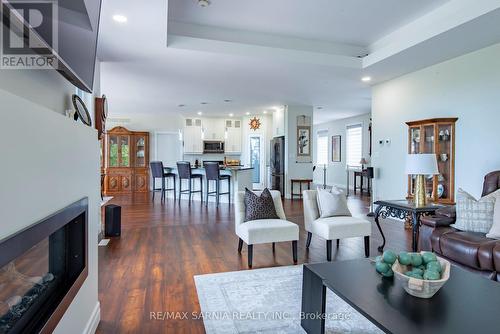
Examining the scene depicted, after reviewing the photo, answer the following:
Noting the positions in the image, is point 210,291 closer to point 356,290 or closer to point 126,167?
point 356,290

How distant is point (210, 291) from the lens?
8.95ft

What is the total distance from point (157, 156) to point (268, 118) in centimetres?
419

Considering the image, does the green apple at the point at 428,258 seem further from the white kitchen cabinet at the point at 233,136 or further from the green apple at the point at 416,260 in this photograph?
the white kitchen cabinet at the point at 233,136

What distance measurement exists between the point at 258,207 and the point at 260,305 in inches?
52.6

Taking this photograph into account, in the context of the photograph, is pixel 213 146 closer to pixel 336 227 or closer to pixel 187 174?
pixel 187 174

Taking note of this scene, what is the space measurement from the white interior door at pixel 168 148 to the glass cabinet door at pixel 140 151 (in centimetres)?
45

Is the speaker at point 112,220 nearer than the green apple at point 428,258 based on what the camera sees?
No

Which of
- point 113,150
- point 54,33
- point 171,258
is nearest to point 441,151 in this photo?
point 171,258

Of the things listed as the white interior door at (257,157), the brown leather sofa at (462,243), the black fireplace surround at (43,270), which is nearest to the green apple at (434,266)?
the brown leather sofa at (462,243)

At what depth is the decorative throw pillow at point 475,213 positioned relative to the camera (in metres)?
3.01

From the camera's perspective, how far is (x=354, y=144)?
11305 millimetres

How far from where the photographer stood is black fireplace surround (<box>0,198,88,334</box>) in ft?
3.90

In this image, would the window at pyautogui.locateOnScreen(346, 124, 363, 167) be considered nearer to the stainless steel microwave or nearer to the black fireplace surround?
the stainless steel microwave

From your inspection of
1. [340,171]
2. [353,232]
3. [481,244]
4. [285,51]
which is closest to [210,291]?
[353,232]
